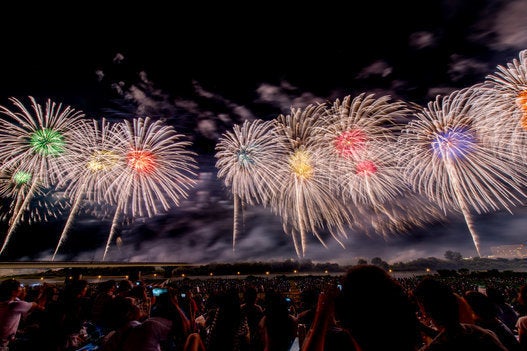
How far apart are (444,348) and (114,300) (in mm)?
4242

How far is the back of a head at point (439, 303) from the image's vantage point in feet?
7.86

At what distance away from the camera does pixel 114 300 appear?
3828 millimetres

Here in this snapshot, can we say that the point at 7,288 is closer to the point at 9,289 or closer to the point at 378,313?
the point at 9,289

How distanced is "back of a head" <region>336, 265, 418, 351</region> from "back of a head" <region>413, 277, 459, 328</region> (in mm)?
1239

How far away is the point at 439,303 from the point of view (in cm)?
264

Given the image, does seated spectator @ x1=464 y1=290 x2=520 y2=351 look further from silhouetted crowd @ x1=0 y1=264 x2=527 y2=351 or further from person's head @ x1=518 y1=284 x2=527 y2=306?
person's head @ x1=518 y1=284 x2=527 y2=306

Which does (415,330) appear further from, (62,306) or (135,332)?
(62,306)

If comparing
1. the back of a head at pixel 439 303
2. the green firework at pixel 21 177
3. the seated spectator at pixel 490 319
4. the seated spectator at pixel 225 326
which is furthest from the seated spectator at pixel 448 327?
the green firework at pixel 21 177

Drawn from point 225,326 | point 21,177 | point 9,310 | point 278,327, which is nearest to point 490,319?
point 278,327

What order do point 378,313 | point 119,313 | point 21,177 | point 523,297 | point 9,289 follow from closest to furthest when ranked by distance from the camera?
point 378,313 → point 119,313 → point 523,297 → point 9,289 → point 21,177

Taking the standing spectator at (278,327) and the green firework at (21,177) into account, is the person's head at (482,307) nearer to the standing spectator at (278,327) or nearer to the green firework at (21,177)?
the standing spectator at (278,327)

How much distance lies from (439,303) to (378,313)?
5.54 feet

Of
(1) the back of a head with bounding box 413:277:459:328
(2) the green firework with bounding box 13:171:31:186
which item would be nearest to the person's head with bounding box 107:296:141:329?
(1) the back of a head with bounding box 413:277:459:328

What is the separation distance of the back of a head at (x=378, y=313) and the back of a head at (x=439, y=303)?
1239 mm
